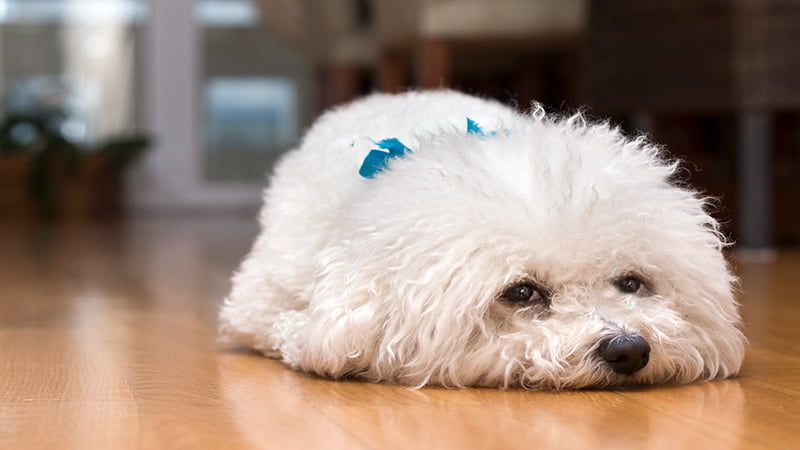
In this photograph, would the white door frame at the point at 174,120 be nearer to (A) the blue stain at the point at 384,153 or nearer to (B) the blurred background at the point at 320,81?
(B) the blurred background at the point at 320,81

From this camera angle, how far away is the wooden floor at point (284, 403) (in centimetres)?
99

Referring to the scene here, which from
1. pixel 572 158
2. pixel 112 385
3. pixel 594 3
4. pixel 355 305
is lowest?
pixel 112 385

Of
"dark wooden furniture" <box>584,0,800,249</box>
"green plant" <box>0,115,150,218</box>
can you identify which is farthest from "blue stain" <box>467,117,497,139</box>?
"green plant" <box>0,115,150,218</box>

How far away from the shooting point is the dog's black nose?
1146 millimetres

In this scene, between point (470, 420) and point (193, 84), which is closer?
point (470, 420)

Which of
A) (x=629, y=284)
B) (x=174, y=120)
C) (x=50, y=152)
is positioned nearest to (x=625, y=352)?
(x=629, y=284)

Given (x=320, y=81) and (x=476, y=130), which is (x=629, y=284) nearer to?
(x=476, y=130)

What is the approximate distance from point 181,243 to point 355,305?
274cm

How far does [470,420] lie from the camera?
1.06 m

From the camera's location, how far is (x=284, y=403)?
45.7 inches

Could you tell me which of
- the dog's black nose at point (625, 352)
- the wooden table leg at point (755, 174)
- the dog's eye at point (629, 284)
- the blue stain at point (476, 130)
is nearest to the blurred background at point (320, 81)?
the wooden table leg at point (755, 174)

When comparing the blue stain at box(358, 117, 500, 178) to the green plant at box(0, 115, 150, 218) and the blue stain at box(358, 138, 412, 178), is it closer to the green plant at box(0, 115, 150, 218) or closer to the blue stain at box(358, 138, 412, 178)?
the blue stain at box(358, 138, 412, 178)

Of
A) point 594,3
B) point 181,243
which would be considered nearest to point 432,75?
point 594,3

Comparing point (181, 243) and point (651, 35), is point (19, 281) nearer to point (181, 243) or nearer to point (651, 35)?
point (181, 243)
